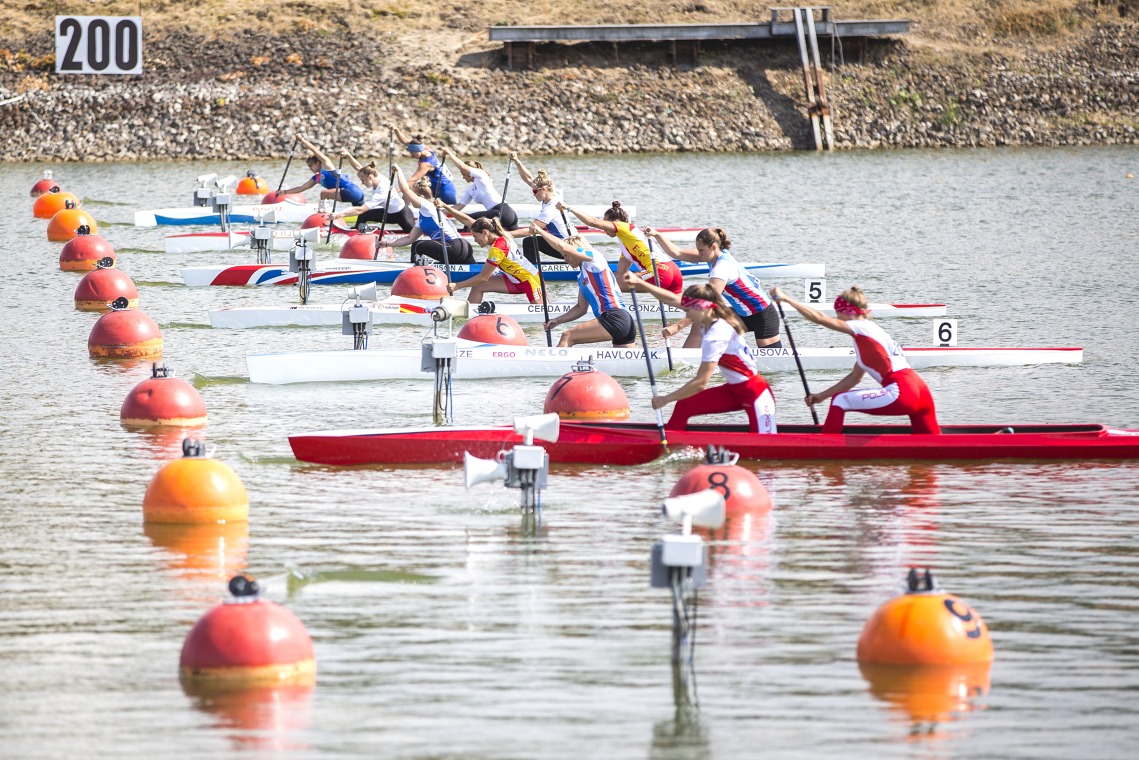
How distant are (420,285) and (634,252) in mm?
3031

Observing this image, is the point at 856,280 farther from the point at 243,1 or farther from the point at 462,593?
the point at 243,1

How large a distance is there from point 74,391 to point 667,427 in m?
5.71

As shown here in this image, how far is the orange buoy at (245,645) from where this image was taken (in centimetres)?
684

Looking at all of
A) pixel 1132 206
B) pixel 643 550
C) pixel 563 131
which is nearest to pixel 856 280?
pixel 1132 206

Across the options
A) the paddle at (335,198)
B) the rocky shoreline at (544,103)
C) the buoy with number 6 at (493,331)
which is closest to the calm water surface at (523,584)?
the buoy with number 6 at (493,331)

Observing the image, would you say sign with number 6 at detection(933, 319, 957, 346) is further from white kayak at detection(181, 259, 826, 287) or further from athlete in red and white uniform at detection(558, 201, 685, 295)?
white kayak at detection(181, 259, 826, 287)

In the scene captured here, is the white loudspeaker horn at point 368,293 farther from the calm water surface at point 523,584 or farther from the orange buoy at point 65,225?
the orange buoy at point 65,225

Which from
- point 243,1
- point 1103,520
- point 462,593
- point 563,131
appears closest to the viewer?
point 462,593

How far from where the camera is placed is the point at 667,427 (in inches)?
462

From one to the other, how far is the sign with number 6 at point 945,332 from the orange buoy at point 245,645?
1009cm

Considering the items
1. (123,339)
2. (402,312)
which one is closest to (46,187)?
(402,312)

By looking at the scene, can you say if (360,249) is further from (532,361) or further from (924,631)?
(924,631)

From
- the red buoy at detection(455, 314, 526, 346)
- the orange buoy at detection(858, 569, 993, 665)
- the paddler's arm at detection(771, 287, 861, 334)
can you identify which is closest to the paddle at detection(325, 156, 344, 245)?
the red buoy at detection(455, 314, 526, 346)

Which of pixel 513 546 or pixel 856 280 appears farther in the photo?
pixel 856 280
